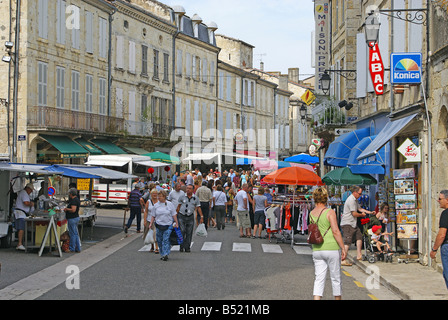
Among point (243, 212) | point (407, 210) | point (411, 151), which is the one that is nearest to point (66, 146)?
point (243, 212)

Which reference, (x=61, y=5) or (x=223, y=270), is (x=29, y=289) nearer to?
(x=223, y=270)

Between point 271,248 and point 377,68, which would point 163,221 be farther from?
point 377,68

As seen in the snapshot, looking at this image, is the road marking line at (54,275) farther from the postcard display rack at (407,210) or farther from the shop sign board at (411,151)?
the shop sign board at (411,151)

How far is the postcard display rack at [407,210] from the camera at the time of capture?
15.2m

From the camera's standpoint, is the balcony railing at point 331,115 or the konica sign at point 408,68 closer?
the konica sign at point 408,68

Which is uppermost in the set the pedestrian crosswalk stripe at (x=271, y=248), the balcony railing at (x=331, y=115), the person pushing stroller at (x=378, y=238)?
the balcony railing at (x=331, y=115)

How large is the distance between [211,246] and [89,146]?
18.3 metres

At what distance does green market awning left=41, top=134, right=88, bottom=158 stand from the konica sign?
20.4m

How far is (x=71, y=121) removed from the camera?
34.0 meters

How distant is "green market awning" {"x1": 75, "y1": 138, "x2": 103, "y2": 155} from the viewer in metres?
34.2

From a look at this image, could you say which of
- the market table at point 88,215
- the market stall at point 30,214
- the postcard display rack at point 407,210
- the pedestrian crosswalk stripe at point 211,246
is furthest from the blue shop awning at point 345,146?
the market stall at point 30,214

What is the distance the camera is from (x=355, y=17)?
26.1 metres

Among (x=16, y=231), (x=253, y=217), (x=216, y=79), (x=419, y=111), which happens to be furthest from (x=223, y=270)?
(x=216, y=79)

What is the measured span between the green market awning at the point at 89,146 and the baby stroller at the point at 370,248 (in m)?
20.4
